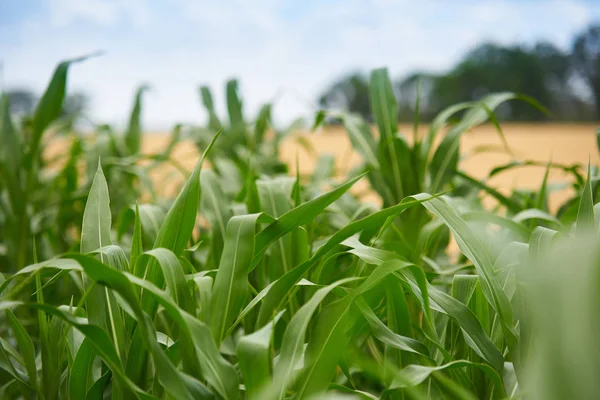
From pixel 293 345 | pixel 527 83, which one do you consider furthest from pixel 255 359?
pixel 527 83

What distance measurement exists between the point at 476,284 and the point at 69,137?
1.18m

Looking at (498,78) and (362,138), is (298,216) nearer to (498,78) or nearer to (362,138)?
(362,138)

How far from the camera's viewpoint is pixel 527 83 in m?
2.01

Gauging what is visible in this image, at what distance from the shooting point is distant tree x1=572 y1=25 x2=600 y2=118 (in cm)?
193

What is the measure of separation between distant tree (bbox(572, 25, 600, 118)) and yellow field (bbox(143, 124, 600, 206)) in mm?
144

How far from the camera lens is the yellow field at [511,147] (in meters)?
1.68

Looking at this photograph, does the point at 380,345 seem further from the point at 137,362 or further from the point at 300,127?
the point at 300,127

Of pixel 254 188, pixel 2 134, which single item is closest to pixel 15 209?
pixel 2 134

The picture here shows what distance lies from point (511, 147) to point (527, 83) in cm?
27

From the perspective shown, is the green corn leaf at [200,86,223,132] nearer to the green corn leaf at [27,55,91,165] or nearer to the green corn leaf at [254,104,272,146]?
the green corn leaf at [254,104,272,146]

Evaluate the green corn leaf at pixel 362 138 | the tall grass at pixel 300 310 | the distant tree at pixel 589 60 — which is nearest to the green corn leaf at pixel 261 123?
the green corn leaf at pixel 362 138

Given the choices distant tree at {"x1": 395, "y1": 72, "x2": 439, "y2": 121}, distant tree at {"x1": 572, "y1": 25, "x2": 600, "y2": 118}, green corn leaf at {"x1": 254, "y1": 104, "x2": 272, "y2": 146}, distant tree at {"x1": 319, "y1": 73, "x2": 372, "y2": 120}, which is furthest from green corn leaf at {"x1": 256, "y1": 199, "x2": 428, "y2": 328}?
distant tree at {"x1": 572, "y1": 25, "x2": 600, "y2": 118}

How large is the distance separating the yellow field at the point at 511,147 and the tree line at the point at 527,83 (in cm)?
10

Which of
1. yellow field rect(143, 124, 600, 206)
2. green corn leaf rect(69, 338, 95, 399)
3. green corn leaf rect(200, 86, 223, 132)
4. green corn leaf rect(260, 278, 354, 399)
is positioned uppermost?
green corn leaf rect(200, 86, 223, 132)
